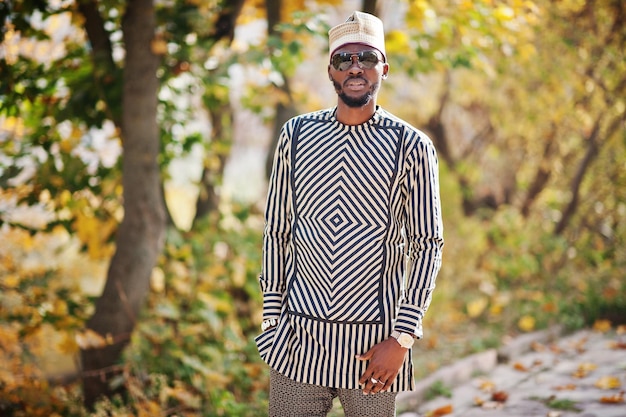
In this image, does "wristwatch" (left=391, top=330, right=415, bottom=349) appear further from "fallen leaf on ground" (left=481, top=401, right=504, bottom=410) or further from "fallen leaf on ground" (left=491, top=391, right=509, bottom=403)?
"fallen leaf on ground" (left=491, top=391, right=509, bottom=403)

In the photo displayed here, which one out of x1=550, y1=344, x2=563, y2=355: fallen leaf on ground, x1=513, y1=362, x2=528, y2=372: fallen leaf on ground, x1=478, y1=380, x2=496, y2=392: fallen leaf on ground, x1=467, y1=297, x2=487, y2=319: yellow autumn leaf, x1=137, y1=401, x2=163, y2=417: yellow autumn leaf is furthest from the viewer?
x1=467, y1=297, x2=487, y2=319: yellow autumn leaf

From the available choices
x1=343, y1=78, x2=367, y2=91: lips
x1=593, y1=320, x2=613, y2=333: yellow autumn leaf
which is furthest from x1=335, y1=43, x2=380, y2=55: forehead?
x1=593, y1=320, x2=613, y2=333: yellow autumn leaf

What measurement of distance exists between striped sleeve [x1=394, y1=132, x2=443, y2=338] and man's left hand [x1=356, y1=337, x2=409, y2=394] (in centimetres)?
11

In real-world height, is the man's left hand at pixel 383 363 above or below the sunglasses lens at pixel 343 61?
below

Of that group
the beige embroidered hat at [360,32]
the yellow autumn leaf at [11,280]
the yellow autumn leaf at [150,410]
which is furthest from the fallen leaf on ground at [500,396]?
the yellow autumn leaf at [11,280]

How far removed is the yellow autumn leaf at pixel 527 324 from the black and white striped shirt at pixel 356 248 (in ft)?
14.1

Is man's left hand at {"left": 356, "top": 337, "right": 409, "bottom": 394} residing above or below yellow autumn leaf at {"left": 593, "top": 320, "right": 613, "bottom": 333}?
below

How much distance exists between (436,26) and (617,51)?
3.37 meters

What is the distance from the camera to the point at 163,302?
4867mm

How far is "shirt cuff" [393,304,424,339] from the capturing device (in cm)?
237

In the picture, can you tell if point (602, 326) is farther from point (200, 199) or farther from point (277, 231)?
point (277, 231)

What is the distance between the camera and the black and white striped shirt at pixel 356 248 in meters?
2.42

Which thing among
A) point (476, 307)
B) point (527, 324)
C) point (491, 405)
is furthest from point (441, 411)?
point (476, 307)

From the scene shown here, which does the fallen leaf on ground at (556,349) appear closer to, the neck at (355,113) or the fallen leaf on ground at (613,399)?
the fallen leaf on ground at (613,399)
